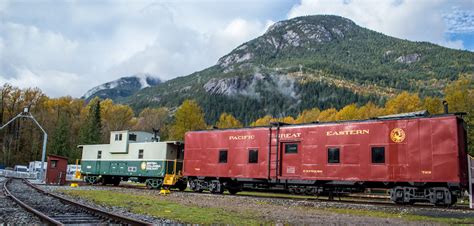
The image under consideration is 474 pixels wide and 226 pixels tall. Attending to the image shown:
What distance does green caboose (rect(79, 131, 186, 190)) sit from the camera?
2820 cm

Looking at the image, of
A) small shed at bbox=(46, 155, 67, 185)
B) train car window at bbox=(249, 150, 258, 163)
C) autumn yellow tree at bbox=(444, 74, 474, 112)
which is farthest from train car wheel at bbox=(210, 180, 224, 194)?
autumn yellow tree at bbox=(444, 74, 474, 112)

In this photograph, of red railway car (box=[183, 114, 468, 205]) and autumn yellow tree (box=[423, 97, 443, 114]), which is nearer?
red railway car (box=[183, 114, 468, 205])

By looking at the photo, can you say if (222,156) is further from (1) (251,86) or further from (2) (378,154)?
(1) (251,86)

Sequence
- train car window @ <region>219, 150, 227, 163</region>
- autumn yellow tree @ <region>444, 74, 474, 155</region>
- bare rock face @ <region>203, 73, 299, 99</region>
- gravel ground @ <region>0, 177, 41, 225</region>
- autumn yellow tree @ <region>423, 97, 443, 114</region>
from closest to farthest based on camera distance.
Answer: gravel ground @ <region>0, 177, 41, 225</region>, train car window @ <region>219, 150, 227, 163</region>, autumn yellow tree @ <region>444, 74, 474, 155</region>, autumn yellow tree @ <region>423, 97, 443, 114</region>, bare rock face @ <region>203, 73, 299, 99</region>

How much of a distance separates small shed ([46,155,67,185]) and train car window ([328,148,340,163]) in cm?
2168

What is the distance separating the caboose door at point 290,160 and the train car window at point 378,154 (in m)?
3.88

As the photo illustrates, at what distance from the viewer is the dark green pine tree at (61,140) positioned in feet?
220

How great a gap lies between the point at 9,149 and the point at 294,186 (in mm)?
64715

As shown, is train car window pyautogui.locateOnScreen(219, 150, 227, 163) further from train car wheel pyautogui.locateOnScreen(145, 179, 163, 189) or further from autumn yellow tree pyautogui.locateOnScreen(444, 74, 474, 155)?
autumn yellow tree pyautogui.locateOnScreen(444, 74, 474, 155)

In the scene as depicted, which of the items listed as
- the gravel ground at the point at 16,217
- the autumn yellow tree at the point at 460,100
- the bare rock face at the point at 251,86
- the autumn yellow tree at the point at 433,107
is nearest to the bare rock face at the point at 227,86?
the bare rock face at the point at 251,86

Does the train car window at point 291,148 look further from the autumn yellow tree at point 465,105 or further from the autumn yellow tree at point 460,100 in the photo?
the autumn yellow tree at point 460,100

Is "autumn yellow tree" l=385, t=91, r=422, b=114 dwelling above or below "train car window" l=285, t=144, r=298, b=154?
above

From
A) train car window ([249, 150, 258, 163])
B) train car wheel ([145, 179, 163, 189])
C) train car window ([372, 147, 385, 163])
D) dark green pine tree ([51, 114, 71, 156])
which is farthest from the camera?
dark green pine tree ([51, 114, 71, 156])

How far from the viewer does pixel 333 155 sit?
19.5 metres
